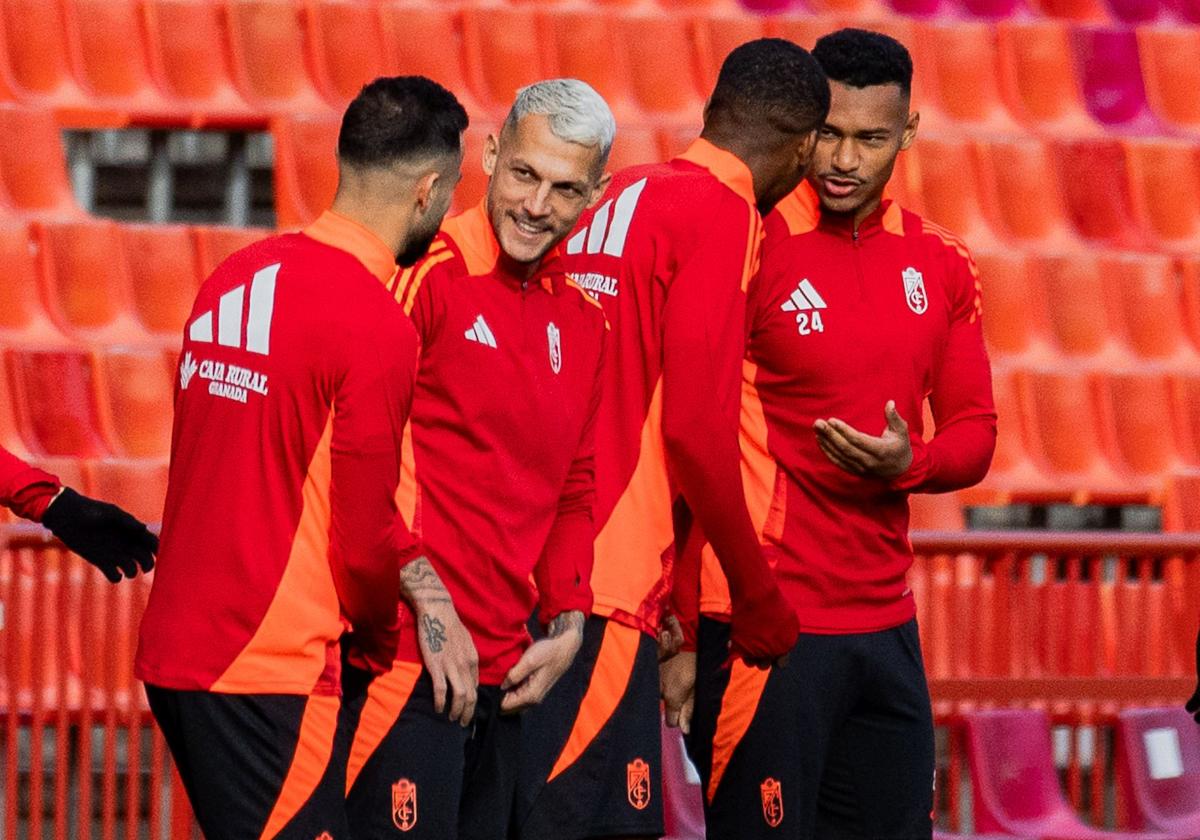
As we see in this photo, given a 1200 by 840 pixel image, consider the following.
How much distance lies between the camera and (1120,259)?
9180mm

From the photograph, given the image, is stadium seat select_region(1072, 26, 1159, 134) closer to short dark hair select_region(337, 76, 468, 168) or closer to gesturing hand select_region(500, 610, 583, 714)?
gesturing hand select_region(500, 610, 583, 714)

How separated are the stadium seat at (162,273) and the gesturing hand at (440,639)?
4.87 meters

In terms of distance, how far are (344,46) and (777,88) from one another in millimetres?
5595

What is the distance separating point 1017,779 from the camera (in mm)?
6250

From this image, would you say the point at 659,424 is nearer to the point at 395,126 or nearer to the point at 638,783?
the point at 638,783

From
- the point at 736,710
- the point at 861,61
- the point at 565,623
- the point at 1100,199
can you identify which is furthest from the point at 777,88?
the point at 1100,199

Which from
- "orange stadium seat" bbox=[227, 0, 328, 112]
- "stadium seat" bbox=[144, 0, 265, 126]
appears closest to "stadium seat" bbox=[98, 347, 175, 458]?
"stadium seat" bbox=[144, 0, 265, 126]

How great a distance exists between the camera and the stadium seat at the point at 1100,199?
955cm

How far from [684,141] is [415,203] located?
227 inches

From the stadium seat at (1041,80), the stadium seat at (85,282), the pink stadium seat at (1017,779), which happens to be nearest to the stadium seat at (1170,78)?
the stadium seat at (1041,80)

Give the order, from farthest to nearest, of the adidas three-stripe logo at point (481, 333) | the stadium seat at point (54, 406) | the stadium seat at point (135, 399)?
the stadium seat at point (135, 399) → the stadium seat at point (54, 406) → the adidas three-stripe logo at point (481, 333)

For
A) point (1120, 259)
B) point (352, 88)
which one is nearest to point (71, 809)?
point (352, 88)

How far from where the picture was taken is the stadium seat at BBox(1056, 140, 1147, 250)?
9547mm

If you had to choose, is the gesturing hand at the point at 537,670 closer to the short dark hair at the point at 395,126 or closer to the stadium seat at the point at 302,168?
the short dark hair at the point at 395,126
